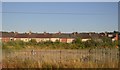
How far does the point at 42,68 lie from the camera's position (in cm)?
1016

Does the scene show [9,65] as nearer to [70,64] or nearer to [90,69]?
[70,64]

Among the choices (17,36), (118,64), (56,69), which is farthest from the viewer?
(17,36)

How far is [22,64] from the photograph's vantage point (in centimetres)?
1100

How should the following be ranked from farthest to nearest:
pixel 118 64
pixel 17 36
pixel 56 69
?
pixel 17 36 → pixel 118 64 → pixel 56 69

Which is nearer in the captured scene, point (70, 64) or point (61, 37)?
point (70, 64)

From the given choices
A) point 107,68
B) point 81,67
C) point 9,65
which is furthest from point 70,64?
point 9,65

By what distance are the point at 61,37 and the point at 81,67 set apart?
60536mm

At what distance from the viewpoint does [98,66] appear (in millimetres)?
10422

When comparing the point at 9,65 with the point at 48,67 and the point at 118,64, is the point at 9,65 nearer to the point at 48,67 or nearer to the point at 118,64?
the point at 48,67

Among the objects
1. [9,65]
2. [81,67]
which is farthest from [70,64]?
[9,65]

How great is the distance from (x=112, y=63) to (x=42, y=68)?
2.98 metres

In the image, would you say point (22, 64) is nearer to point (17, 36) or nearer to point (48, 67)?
point (48, 67)

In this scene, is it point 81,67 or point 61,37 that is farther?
point 61,37

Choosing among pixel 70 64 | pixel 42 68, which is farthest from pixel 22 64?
pixel 70 64
